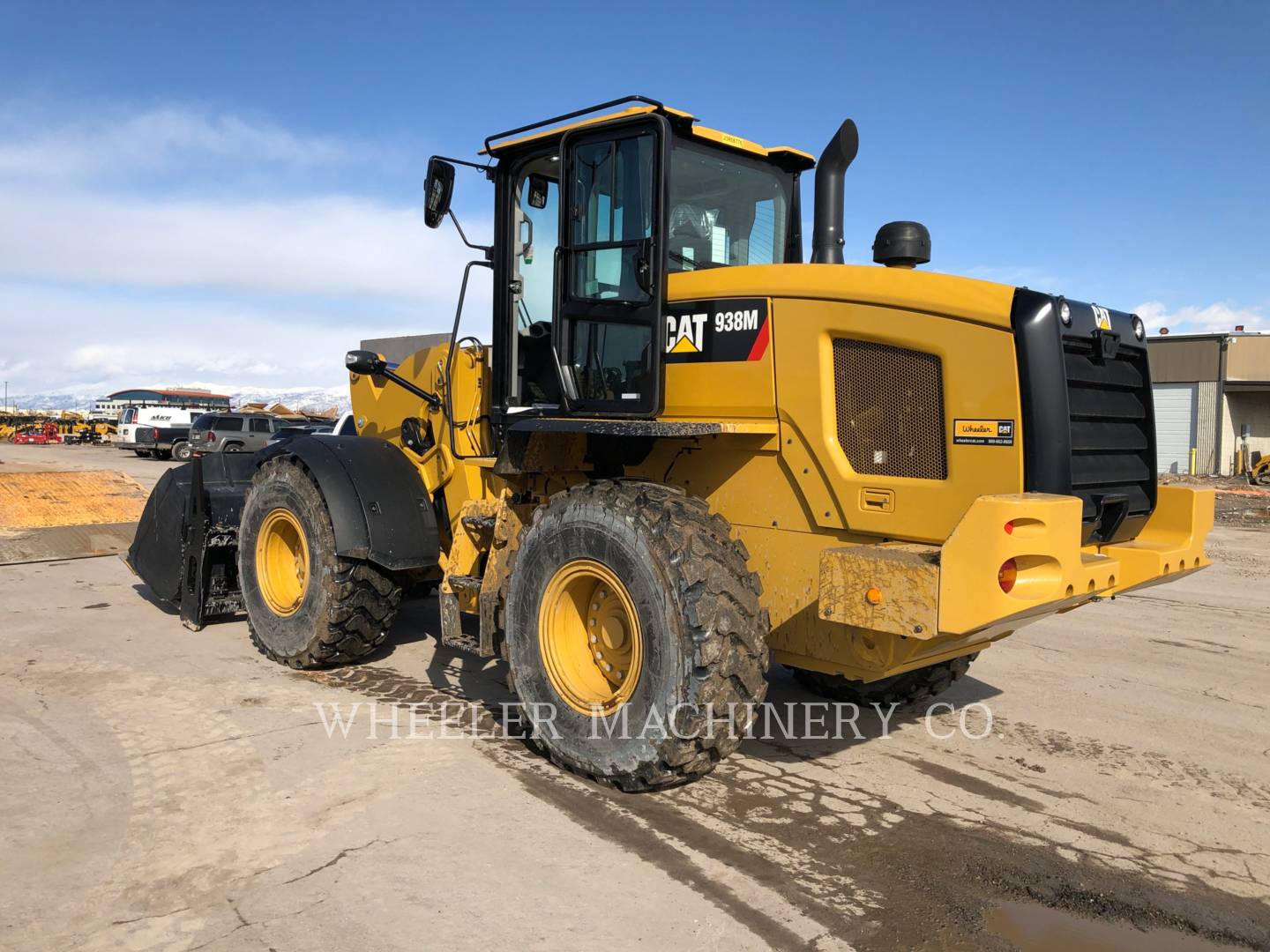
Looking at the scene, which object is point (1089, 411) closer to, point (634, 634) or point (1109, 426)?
point (1109, 426)

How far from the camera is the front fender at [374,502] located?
5.62 m

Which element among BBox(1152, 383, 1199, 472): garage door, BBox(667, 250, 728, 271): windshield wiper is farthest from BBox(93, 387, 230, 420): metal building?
BBox(667, 250, 728, 271): windshield wiper

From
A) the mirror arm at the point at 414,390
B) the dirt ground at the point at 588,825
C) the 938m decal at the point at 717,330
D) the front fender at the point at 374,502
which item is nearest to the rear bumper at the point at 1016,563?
the dirt ground at the point at 588,825

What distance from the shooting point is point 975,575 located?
3.33m

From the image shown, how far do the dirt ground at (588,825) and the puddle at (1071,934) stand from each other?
11mm

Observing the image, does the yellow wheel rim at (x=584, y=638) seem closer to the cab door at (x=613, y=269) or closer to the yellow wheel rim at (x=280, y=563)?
the cab door at (x=613, y=269)

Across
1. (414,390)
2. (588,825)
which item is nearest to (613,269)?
(414,390)

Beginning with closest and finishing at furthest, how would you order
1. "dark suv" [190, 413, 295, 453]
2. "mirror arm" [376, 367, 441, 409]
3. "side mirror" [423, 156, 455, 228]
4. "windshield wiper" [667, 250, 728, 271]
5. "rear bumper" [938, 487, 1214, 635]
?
"rear bumper" [938, 487, 1214, 635], "windshield wiper" [667, 250, 728, 271], "side mirror" [423, 156, 455, 228], "mirror arm" [376, 367, 441, 409], "dark suv" [190, 413, 295, 453]

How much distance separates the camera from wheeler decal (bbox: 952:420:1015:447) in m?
3.65

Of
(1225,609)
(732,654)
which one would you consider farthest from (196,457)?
(1225,609)

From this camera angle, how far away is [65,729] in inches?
191

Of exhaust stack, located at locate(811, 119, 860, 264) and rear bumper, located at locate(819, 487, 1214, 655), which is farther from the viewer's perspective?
exhaust stack, located at locate(811, 119, 860, 264)

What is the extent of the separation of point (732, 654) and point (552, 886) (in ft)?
3.52

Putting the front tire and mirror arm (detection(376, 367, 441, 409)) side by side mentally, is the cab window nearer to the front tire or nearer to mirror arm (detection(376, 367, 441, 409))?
mirror arm (detection(376, 367, 441, 409))
